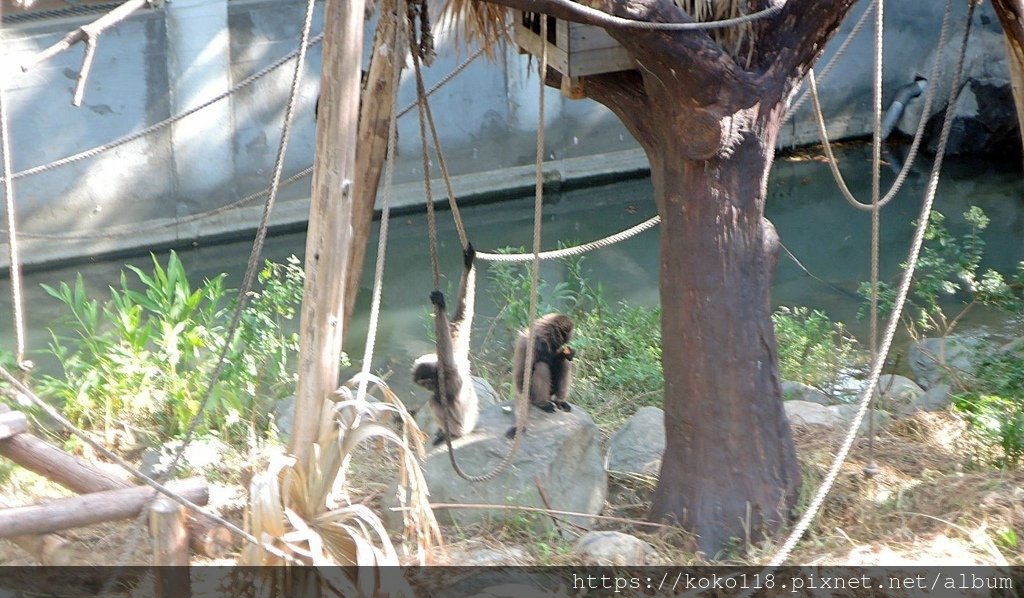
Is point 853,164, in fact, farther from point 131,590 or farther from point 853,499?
point 131,590

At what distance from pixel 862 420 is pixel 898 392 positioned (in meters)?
0.92

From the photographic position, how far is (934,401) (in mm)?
6289

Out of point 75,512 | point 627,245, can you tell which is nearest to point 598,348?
point 627,245

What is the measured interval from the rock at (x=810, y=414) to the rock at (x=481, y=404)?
6.11 ft

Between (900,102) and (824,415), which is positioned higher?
(900,102)

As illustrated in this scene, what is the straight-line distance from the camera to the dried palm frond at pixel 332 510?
10.9 feet

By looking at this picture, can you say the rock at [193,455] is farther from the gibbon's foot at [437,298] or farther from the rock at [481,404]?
the gibbon's foot at [437,298]

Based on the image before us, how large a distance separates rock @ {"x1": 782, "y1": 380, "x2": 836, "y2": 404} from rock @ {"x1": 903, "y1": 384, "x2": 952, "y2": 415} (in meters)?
0.65

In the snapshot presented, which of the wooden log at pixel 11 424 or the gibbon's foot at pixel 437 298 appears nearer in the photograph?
the wooden log at pixel 11 424

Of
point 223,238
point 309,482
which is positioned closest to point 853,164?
point 223,238

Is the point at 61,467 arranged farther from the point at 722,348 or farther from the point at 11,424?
the point at 722,348

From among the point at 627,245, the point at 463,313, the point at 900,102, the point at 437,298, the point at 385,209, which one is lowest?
the point at 627,245

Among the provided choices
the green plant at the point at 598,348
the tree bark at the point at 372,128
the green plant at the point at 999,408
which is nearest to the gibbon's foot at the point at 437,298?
the tree bark at the point at 372,128

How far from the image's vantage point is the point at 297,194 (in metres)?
12.0
